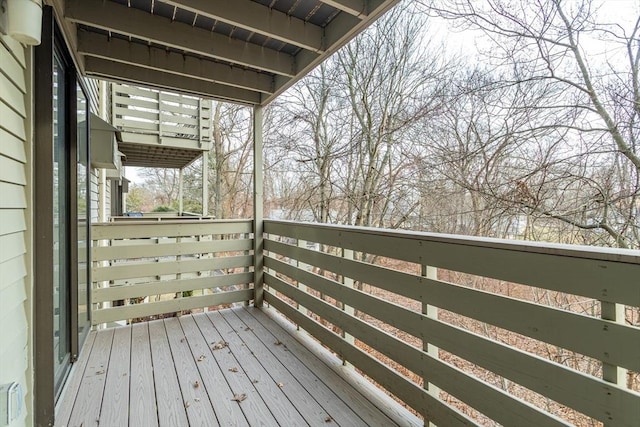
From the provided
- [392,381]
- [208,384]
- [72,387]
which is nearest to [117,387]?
[72,387]

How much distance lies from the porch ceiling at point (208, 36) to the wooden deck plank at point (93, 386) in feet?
7.49

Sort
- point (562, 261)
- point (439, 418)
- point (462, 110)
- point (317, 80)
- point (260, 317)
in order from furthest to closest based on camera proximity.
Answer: point (317, 80) < point (462, 110) < point (260, 317) < point (439, 418) < point (562, 261)

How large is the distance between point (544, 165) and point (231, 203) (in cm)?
929

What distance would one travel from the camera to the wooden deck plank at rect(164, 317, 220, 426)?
195 cm

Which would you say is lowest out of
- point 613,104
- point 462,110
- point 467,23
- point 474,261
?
point 474,261

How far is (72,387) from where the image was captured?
2258mm

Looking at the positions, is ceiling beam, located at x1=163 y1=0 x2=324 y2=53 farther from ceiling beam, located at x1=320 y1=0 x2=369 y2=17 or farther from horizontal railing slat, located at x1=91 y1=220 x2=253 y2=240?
horizontal railing slat, located at x1=91 y1=220 x2=253 y2=240

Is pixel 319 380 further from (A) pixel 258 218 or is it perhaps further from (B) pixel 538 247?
(A) pixel 258 218

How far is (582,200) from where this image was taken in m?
3.77

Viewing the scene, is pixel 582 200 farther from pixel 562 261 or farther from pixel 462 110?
pixel 562 261

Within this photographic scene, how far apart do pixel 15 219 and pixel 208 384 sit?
4.97 ft

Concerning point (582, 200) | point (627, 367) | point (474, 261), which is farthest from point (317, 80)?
point (627, 367)

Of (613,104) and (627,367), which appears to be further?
(613,104)

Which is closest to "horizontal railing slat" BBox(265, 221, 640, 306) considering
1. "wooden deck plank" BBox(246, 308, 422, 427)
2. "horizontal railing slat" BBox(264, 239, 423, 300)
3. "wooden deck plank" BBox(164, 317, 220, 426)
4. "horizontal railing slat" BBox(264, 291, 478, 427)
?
"horizontal railing slat" BBox(264, 239, 423, 300)
